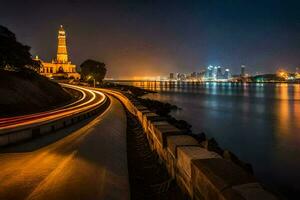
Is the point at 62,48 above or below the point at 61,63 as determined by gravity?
above

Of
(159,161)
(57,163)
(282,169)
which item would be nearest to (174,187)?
(159,161)

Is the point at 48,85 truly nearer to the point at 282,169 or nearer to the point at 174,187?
the point at 282,169

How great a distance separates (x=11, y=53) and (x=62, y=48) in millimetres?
153493

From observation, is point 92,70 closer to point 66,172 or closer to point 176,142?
point 66,172

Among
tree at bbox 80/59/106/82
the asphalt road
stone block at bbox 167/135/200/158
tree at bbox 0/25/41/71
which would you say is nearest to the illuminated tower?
tree at bbox 80/59/106/82

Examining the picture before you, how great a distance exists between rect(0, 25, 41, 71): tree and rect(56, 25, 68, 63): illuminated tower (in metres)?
142

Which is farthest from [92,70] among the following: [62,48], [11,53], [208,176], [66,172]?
[208,176]

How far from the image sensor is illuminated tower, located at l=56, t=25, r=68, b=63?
182125 mm

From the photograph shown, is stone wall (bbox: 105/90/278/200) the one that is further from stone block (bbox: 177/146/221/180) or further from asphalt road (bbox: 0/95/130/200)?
asphalt road (bbox: 0/95/130/200)

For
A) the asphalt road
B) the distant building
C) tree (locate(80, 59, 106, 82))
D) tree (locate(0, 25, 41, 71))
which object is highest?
the distant building

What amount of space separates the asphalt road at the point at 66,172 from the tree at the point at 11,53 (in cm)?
3141

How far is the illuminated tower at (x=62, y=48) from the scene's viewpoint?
18212 cm

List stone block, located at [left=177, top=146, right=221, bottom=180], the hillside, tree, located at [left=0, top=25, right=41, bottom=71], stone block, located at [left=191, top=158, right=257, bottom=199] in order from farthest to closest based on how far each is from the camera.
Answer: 1. tree, located at [left=0, top=25, right=41, bottom=71]
2. the hillside
3. stone block, located at [left=177, top=146, right=221, bottom=180]
4. stone block, located at [left=191, top=158, right=257, bottom=199]

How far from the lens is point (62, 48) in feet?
607
